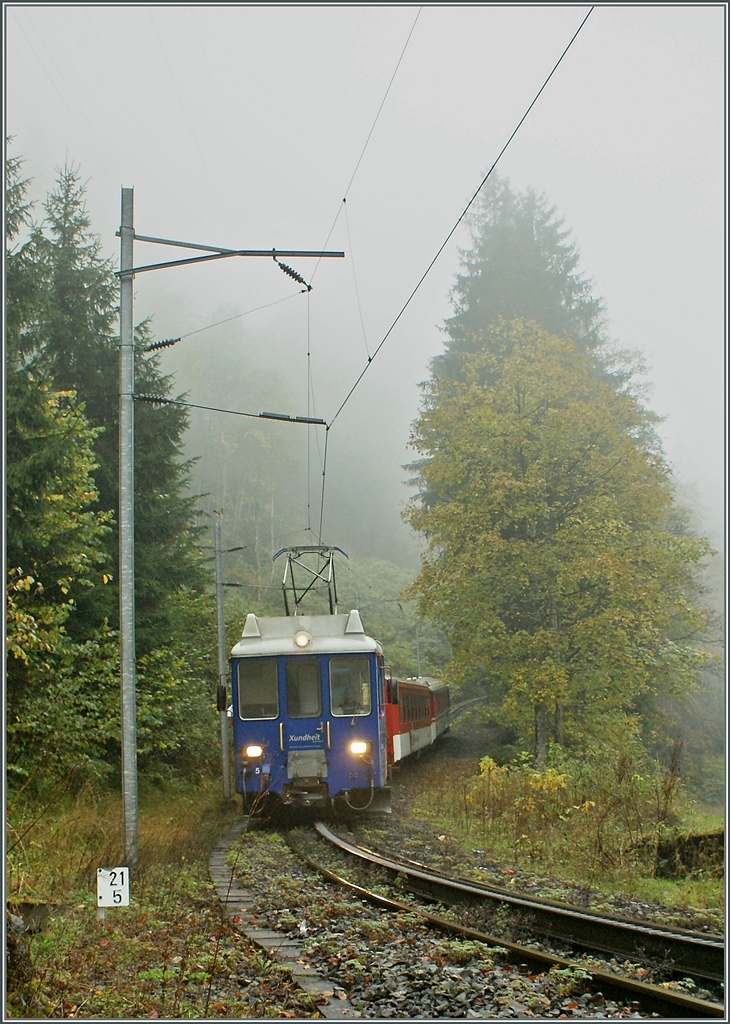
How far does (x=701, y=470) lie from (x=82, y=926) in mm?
82077

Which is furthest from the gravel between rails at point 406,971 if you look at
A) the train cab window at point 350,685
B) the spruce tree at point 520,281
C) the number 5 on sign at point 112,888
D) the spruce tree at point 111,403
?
the spruce tree at point 520,281

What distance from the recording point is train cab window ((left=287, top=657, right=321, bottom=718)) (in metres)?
13.1

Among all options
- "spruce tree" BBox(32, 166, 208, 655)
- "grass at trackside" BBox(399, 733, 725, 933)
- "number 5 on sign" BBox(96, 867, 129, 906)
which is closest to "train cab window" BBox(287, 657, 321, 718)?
"grass at trackside" BBox(399, 733, 725, 933)

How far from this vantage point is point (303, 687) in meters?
13.2

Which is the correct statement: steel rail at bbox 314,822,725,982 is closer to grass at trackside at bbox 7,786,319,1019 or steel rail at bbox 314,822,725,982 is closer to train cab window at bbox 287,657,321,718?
grass at trackside at bbox 7,786,319,1019

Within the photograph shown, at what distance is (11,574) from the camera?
922cm

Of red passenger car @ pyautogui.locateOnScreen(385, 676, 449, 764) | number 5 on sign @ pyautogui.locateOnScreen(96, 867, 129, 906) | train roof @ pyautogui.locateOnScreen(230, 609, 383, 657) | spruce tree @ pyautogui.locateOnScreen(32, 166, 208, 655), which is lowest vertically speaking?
red passenger car @ pyautogui.locateOnScreen(385, 676, 449, 764)

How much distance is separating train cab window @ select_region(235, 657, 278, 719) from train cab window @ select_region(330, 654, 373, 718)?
91 centimetres

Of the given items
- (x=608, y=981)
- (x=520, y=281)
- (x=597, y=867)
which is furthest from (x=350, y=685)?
(x=520, y=281)

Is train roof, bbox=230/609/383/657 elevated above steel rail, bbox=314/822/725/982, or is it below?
above

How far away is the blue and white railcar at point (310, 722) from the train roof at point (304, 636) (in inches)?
0.7

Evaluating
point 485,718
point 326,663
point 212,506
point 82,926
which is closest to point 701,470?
point 212,506

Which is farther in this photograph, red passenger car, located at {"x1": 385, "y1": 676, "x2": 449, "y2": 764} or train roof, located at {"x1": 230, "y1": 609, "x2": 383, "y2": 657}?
red passenger car, located at {"x1": 385, "y1": 676, "x2": 449, "y2": 764}

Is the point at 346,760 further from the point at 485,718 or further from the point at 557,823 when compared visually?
the point at 485,718
